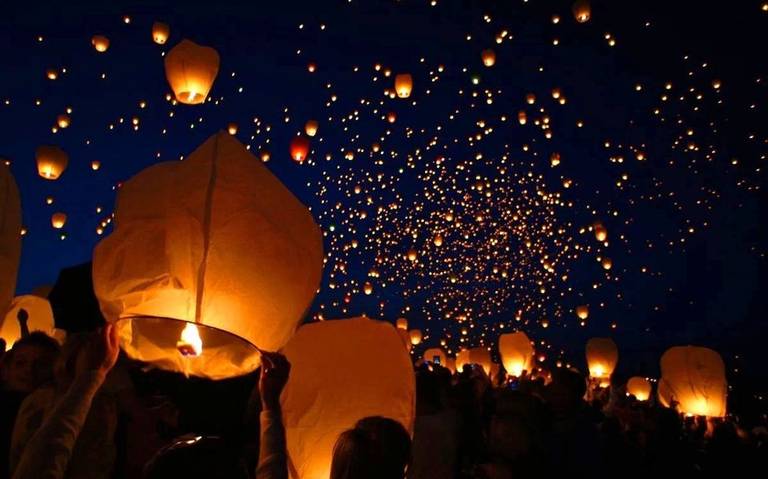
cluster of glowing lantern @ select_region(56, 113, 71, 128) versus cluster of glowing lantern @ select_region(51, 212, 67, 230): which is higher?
cluster of glowing lantern @ select_region(56, 113, 71, 128)

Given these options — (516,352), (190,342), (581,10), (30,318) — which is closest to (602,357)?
(516,352)

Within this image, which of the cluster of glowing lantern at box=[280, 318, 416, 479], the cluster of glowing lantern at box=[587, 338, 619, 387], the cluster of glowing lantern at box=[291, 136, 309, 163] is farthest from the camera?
the cluster of glowing lantern at box=[587, 338, 619, 387]

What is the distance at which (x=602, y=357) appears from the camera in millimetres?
9484

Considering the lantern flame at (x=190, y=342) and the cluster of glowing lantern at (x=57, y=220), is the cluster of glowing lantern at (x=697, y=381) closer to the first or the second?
the lantern flame at (x=190, y=342)

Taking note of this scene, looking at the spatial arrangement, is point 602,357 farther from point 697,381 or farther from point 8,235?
point 8,235

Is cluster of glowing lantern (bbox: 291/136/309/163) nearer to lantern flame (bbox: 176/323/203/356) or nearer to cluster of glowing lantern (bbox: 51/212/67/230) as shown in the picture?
cluster of glowing lantern (bbox: 51/212/67/230)

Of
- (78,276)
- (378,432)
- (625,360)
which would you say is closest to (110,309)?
(378,432)

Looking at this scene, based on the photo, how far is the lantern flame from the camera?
1484 mm

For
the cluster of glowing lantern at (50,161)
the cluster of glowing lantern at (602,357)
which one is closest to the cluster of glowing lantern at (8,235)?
the cluster of glowing lantern at (50,161)

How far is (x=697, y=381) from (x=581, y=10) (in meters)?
4.90

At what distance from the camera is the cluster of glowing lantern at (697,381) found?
20.0ft

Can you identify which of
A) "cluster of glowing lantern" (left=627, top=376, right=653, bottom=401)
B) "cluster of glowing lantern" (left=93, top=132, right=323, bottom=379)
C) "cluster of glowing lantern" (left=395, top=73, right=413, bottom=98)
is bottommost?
"cluster of glowing lantern" (left=627, top=376, right=653, bottom=401)

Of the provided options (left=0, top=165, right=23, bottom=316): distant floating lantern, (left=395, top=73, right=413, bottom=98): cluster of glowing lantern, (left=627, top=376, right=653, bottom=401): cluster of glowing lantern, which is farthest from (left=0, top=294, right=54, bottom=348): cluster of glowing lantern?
(left=627, top=376, right=653, bottom=401): cluster of glowing lantern

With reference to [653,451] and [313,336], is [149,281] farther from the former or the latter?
[653,451]
